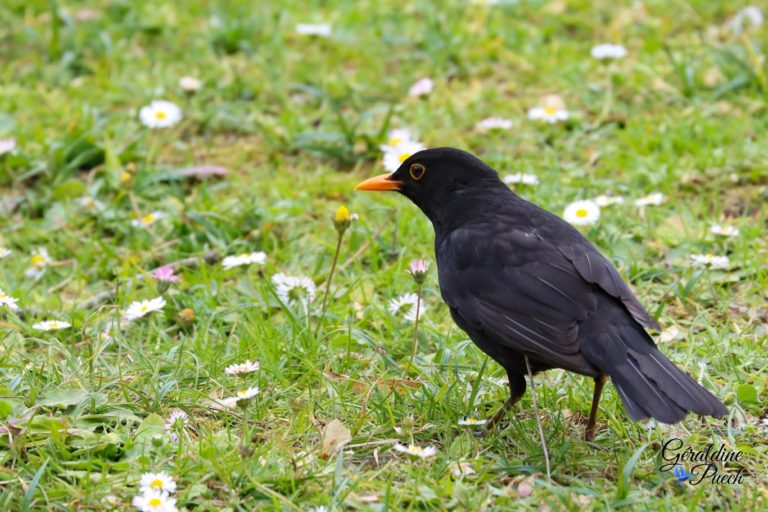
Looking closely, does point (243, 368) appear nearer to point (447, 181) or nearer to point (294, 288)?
point (294, 288)

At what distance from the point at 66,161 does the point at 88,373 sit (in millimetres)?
2701

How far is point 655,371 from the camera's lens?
380 centimetres

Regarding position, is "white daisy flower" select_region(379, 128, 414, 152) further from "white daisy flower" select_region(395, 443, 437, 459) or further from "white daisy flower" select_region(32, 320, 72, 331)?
"white daisy flower" select_region(395, 443, 437, 459)

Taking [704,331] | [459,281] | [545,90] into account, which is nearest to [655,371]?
[459,281]

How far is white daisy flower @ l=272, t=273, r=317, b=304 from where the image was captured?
5.12 m

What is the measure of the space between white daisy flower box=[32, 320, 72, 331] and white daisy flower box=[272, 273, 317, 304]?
3.39ft

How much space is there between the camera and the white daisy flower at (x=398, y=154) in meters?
6.40

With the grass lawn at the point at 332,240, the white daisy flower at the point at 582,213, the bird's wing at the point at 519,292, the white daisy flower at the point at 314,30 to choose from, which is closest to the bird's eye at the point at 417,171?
the bird's wing at the point at 519,292

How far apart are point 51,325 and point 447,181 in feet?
6.63

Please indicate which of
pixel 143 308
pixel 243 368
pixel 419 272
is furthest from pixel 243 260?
pixel 419 272

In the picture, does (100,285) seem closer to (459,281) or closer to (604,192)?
(459,281)

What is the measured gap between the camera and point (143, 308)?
198 inches

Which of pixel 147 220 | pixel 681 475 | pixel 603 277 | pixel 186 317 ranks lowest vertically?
pixel 147 220

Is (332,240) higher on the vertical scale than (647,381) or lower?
lower
